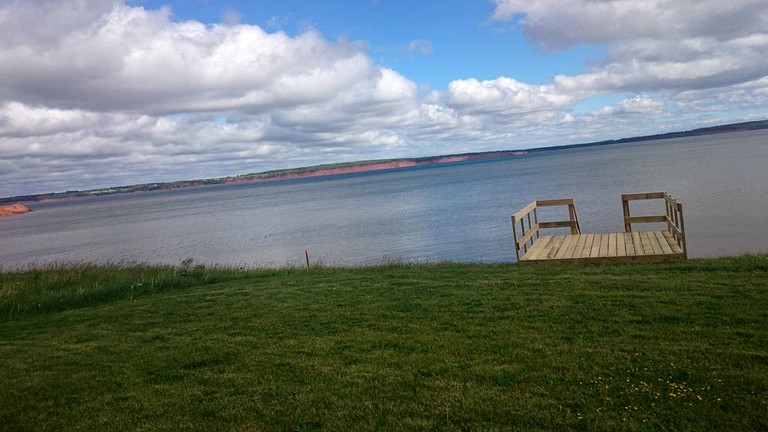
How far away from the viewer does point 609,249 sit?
13.0m

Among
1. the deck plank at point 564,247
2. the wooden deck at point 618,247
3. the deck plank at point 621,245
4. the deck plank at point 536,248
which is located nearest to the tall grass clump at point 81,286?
the deck plank at point 536,248

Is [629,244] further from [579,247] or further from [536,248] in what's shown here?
[536,248]

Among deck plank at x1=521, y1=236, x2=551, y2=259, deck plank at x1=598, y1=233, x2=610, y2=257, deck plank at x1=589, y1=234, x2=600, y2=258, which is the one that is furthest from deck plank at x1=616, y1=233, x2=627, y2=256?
deck plank at x1=521, y1=236, x2=551, y2=259

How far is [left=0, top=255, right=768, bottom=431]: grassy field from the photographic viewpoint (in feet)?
16.6

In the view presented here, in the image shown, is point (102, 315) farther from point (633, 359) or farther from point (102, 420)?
point (633, 359)

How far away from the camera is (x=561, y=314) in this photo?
7906 mm

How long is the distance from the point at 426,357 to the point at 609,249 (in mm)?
8063

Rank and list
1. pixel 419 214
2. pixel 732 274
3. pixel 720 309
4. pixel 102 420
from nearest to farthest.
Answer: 1. pixel 102 420
2. pixel 720 309
3. pixel 732 274
4. pixel 419 214

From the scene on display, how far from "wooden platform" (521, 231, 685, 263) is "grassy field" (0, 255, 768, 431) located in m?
0.83

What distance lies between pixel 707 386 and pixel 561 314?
2.83 meters

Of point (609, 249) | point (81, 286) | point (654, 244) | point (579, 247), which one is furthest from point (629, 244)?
point (81, 286)

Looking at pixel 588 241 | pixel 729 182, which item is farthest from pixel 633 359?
pixel 729 182

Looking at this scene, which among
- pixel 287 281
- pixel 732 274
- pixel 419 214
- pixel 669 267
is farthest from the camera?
pixel 419 214

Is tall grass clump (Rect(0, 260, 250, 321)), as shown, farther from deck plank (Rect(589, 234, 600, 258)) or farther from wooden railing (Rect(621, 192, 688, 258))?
wooden railing (Rect(621, 192, 688, 258))
